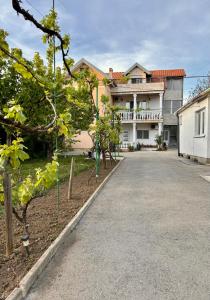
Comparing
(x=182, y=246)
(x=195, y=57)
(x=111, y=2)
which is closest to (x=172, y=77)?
(x=195, y=57)

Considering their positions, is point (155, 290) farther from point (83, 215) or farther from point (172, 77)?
point (172, 77)

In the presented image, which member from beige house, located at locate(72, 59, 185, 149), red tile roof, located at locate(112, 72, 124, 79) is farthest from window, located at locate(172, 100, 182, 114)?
red tile roof, located at locate(112, 72, 124, 79)

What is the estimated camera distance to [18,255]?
3.44 metres

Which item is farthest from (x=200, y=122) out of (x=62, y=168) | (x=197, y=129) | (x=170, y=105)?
(x=170, y=105)

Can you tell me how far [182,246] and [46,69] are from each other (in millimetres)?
12144

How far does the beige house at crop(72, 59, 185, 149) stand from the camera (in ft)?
97.7

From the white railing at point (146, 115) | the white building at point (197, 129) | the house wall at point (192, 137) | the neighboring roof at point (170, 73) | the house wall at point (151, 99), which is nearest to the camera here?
the white building at point (197, 129)

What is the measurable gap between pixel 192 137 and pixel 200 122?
5.11ft

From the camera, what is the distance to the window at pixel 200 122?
47.3ft

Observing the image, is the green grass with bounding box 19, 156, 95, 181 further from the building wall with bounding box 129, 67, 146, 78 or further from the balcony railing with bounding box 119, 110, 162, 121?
the building wall with bounding box 129, 67, 146, 78

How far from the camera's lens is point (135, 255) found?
3.60 meters

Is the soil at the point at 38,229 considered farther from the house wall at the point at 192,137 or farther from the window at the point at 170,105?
the window at the point at 170,105

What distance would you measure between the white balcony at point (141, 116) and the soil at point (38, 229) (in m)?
23.0

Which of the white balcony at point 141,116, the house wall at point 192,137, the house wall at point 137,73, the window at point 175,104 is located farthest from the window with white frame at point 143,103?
the house wall at point 192,137
